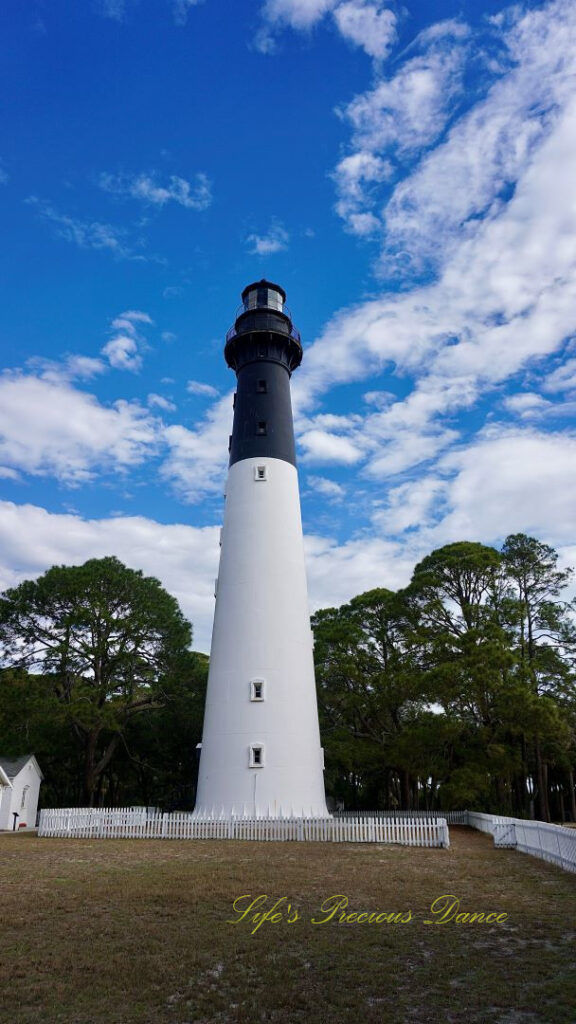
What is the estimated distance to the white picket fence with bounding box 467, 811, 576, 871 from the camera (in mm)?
11498

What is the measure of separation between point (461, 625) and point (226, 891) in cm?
1731

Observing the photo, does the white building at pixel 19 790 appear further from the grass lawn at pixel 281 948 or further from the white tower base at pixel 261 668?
the grass lawn at pixel 281 948

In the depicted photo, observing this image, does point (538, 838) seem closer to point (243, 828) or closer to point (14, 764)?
point (243, 828)

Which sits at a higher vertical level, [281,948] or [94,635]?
[94,635]

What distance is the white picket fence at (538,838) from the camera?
11.5 meters

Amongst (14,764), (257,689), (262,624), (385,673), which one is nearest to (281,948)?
(257,689)

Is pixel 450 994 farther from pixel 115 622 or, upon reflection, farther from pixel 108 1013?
pixel 115 622

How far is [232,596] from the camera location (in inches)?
826

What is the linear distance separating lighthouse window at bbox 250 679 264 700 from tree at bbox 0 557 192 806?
8942 millimetres

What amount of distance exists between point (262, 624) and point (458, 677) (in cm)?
685

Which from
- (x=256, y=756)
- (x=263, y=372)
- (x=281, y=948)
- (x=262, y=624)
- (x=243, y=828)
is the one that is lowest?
(x=243, y=828)

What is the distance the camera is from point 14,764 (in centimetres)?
2738

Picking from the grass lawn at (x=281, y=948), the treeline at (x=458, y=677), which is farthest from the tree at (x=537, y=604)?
the grass lawn at (x=281, y=948)

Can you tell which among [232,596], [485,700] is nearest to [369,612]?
[485,700]
